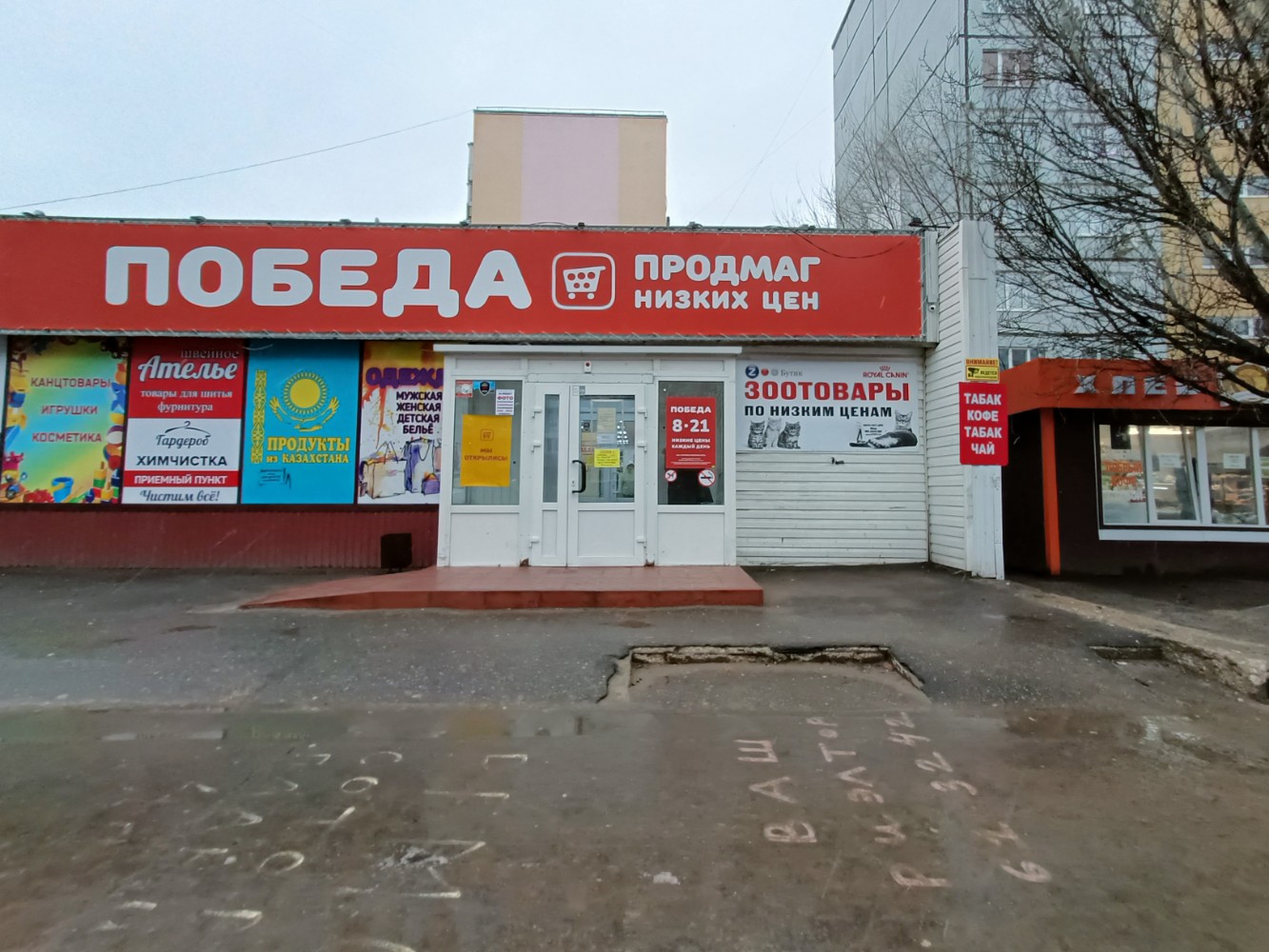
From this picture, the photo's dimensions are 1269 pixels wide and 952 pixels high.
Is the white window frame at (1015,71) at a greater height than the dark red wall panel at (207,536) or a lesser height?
greater

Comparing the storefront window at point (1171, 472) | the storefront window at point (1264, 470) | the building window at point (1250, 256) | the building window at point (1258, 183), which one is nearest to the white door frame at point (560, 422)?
the building window at point (1250, 256)

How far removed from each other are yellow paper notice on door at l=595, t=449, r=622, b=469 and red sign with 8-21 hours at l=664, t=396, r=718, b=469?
0.63 metres

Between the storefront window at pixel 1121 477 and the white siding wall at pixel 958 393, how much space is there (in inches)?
114

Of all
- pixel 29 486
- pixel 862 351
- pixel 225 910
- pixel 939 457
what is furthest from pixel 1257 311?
pixel 29 486

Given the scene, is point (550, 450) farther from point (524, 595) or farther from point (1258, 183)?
point (1258, 183)

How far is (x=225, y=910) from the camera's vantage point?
2477 millimetres

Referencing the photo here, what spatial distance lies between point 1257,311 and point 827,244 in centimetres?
504

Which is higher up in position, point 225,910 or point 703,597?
point 703,597

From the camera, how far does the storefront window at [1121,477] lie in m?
10.0

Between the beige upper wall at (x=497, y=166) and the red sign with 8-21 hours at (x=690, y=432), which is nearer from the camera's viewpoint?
the red sign with 8-21 hours at (x=690, y=432)

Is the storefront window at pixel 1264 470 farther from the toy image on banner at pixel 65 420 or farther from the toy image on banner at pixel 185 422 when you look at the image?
the toy image on banner at pixel 65 420

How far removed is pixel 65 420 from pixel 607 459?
24.6 ft

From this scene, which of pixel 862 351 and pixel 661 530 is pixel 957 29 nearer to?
pixel 862 351

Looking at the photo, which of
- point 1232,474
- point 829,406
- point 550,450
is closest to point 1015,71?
point 829,406
